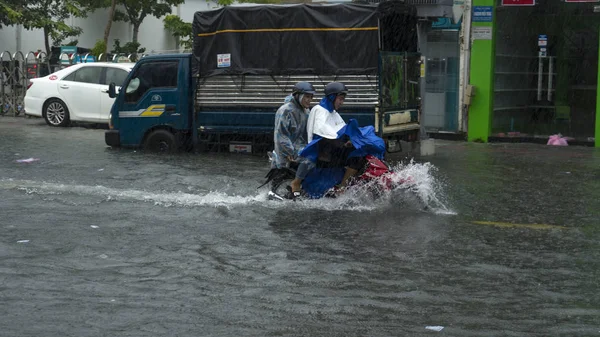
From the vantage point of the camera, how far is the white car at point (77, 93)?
22.6 m

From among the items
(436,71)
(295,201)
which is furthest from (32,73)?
(295,201)

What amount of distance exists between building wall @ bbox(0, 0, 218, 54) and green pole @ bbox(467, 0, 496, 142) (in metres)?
21.4

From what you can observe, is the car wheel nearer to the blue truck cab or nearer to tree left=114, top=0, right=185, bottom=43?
the blue truck cab

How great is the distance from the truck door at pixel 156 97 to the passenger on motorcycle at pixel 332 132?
6.73m

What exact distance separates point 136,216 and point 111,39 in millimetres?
35243

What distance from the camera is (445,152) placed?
19.0 m

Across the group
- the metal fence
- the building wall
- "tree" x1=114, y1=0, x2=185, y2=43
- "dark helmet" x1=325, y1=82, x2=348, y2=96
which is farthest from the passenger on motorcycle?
"tree" x1=114, y1=0, x2=185, y2=43

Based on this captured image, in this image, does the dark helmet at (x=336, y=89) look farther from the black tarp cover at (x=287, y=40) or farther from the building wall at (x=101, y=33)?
the building wall at (x=101, y=33)

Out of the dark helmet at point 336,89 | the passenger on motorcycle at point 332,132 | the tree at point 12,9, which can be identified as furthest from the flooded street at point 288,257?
the tree at point 12,9

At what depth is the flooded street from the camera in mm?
6484

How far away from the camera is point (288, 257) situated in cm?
857

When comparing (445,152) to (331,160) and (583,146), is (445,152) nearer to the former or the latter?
(583,146)

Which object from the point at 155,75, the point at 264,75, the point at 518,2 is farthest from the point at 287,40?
the point at 518,2

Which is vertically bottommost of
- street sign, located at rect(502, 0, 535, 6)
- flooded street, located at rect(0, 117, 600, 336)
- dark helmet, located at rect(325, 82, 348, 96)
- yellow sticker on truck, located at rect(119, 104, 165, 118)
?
flooded street, located at rect(0, 117, 600, 336)
